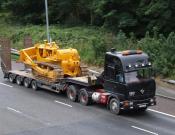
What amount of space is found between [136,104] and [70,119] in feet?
10.1

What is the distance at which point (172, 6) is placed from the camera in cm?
4531

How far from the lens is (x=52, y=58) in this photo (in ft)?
102

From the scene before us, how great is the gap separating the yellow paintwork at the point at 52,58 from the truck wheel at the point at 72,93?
1053 mm

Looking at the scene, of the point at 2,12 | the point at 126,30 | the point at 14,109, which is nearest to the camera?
the point at 14,109

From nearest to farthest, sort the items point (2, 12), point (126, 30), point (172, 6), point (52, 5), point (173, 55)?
point (173, 55) → point (172, 6) → point (126, 30) → point (52, 5) → point (2, 12)

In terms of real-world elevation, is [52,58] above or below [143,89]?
above

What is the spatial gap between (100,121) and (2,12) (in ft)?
140

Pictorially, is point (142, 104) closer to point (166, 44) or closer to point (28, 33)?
point (166, 44)

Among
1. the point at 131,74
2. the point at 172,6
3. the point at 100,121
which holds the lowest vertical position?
the point at 100,121

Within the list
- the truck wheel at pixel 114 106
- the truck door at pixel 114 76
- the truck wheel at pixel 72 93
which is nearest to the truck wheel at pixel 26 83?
the truck wheel at pixel 72 93

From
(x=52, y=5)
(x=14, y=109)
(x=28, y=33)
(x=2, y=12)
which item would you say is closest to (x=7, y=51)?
(x=14, y=109)

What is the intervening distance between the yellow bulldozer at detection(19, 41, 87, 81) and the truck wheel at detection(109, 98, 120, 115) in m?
4.21

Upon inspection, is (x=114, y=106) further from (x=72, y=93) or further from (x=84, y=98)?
(x=72, y=93)

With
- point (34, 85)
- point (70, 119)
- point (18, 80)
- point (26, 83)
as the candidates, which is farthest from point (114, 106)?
point (18, 80)
